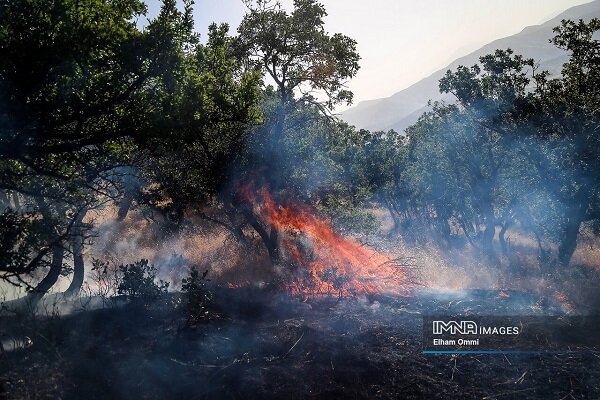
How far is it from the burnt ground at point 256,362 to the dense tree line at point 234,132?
2.03 metres

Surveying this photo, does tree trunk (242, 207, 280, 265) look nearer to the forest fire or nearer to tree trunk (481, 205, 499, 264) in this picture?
the forest fire

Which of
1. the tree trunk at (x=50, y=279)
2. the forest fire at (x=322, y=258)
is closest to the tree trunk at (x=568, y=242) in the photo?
the forest fire at (x=322, y=258)

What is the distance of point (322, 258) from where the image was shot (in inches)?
803

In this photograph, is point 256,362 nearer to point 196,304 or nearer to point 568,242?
point 196,304

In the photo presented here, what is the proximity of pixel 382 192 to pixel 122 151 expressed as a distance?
2963cm

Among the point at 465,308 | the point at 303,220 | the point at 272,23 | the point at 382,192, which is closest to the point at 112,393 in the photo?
the point at 465,308

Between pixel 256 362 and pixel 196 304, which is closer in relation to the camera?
pixel 256 362

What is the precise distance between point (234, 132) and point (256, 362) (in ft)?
39.1

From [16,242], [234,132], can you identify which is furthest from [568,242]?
[16,242]

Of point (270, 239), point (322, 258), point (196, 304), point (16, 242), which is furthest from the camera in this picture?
point (270, 239)

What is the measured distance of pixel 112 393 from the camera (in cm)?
775

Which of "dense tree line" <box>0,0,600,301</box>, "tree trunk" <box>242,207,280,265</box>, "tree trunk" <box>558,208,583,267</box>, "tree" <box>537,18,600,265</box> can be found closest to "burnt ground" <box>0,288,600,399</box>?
"dense tree line" <box>0,0,600,301</box>

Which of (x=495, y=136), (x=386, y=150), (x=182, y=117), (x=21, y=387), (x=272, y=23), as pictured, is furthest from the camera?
(x=386, y=150)

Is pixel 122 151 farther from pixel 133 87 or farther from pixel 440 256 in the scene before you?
pixel 440 256
